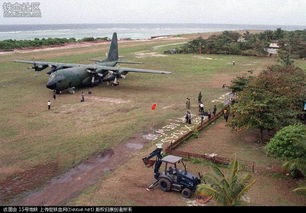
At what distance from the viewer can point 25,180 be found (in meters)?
18.2

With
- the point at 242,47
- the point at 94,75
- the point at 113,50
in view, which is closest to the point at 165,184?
the point at 94,75

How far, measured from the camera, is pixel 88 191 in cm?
1683

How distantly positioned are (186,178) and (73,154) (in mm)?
8977

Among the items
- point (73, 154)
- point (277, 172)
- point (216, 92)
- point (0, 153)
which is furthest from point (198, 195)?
point (216, 92)

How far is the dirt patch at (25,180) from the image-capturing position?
16875 millimetres

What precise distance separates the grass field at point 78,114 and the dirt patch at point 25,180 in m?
0.28

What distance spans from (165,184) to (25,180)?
8038 mm

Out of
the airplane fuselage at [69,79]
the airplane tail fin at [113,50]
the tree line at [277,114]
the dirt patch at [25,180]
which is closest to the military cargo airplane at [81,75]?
the airplane fuselage at [69,79]

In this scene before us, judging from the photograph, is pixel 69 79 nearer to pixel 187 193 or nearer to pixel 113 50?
pixel 113 50

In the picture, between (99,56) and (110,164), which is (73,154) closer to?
(110,164)

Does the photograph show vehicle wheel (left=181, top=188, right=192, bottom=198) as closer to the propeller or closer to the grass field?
the grass field

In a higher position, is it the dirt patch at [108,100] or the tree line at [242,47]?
the tree line at [242,47]

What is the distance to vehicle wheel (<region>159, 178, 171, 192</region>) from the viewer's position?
16594 millimetres

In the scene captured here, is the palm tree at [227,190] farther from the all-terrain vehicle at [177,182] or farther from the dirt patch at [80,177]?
the dirt patch at [80,177]
